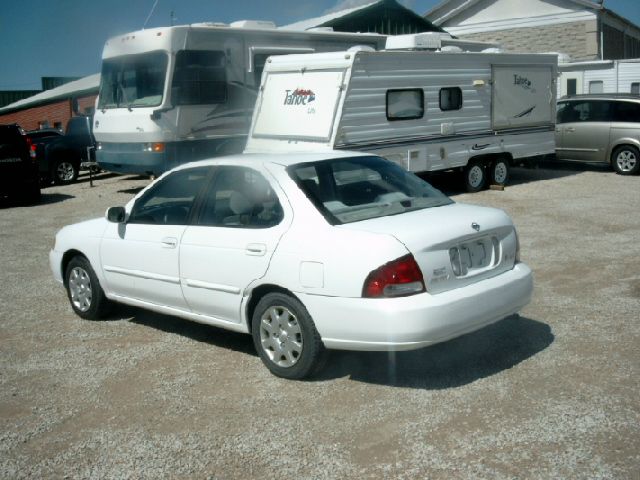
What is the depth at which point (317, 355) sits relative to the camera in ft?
17.3

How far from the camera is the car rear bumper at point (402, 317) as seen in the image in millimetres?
4883

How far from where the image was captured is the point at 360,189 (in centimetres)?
590

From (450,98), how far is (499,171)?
2.25 m

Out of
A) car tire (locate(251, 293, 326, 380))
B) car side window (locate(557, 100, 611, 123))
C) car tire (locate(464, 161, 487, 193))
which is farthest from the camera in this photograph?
car side window (locate(557, 100, 611, 123))

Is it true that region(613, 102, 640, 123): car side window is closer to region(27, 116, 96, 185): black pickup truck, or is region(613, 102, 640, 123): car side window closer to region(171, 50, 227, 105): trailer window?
region(171, 50, 227, 105): trailer window

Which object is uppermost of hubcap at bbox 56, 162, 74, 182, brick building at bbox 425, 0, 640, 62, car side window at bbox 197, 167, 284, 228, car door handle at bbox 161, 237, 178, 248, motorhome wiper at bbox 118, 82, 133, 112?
brick building at bbox 425, 0, 640, 62

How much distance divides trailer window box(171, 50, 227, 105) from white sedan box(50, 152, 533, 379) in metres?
8.15

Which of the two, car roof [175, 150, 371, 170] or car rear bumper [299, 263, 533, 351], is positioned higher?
car roof [175, 150, 371, 170]

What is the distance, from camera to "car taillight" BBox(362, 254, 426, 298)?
4910 mm

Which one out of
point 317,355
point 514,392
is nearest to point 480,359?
point 514,392

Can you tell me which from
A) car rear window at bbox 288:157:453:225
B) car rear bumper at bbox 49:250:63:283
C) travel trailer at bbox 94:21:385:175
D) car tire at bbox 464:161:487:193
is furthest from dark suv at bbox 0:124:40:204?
car rear window at bbox 288:157:453:225

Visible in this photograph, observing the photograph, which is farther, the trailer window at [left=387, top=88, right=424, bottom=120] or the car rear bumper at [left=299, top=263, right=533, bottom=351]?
the trailer window at [left=387, top=88, right=424, bottom=120]

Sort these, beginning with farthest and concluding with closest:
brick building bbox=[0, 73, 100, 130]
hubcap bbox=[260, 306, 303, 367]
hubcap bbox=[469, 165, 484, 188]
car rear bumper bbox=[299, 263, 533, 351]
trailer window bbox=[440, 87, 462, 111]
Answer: brick building bbox=[0, 73, 100, 130]
hubcap bbox=[469, 165, 484, 188]
trailer window bbox=[440, 87, 462, 111]
hubcap bbox=[260, 306, 303, 367]
car rear bumper bbox=[299, 263, 533, 351]

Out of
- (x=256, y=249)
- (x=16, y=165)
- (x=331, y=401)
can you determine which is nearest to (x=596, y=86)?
(x=16, y=165)
